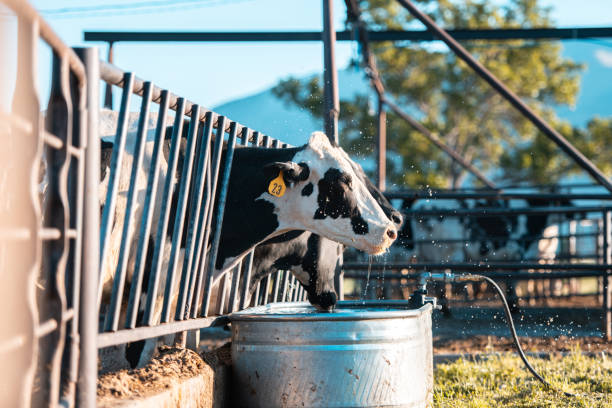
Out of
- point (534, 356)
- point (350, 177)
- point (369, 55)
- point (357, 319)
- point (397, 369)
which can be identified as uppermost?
point (369, 55)

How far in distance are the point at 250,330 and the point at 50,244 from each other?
1359 millimetres

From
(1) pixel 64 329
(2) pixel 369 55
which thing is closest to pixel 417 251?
(2) pixel 369 55

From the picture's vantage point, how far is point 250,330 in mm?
3209

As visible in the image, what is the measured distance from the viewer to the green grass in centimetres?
405

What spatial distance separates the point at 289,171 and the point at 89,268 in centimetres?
205

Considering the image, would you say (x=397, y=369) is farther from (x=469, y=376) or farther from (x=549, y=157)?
(x=549, y=157)

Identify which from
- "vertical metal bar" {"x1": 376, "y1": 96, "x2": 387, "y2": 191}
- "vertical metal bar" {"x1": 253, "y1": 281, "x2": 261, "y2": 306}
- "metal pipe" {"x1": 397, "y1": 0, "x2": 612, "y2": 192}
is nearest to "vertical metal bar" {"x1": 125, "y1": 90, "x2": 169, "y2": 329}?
"vertical metal bar" {"x1": 253, "y1": 281, "x2": 261, "y2": 306}

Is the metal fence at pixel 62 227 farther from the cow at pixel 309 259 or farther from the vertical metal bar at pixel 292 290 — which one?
the vertical metal bar at pixel 292 290

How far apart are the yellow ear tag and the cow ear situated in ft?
0.07

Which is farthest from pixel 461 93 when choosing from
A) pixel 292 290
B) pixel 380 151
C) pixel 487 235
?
pixel 292 290

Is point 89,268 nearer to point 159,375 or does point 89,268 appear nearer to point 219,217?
point 159,375

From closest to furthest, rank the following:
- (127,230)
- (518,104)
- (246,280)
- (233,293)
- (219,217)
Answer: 1. (127,230)
2. (219,217)
3. (233,293)
4. (246,280)
5. (518,104)

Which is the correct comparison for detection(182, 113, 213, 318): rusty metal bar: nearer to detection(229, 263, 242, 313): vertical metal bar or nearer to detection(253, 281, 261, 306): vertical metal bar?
detection(229, 263, 242, 313): vertical metal bar

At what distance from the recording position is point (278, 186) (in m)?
4.10
